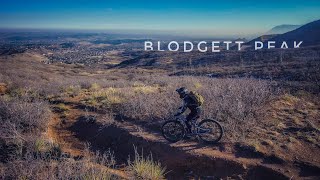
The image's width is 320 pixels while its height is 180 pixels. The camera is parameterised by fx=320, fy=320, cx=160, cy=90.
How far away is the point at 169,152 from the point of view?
8977mm

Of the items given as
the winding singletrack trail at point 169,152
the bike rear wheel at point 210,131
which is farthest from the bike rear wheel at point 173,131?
the bike rear wheel at point 210,131

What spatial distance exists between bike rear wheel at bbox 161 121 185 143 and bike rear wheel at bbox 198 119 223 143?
56 centimetres

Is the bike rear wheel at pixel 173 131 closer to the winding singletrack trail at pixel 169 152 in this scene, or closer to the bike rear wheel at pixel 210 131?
the winding singletrack trail at pixel 169 152

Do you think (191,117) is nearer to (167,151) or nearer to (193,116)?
(193,116)

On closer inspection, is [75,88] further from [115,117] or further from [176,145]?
[176,145]

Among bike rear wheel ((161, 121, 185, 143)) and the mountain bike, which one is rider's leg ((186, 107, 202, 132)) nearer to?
the mountain bike

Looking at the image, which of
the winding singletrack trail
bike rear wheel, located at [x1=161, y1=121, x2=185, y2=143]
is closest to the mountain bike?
bike rear wheel, located at [x1=161, y1=121, x2=185, y2=143]

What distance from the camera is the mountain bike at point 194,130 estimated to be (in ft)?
30.1

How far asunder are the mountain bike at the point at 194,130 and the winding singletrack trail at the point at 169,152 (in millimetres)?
200

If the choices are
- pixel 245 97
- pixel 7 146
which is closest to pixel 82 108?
pixel 7 146

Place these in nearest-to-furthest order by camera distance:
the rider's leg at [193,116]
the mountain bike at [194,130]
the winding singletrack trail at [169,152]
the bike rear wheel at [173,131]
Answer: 1. the winding singletrack trail at [169,152]
2. the rider's leg at [193,116]
3. the mountain bike at [194,130]
4. the bike rear wheel at [173,131]

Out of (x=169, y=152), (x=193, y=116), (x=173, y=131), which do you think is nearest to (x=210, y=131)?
(x=193, y=116)

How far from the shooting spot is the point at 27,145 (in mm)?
9359

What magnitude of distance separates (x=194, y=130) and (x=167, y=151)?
3.24 feet
